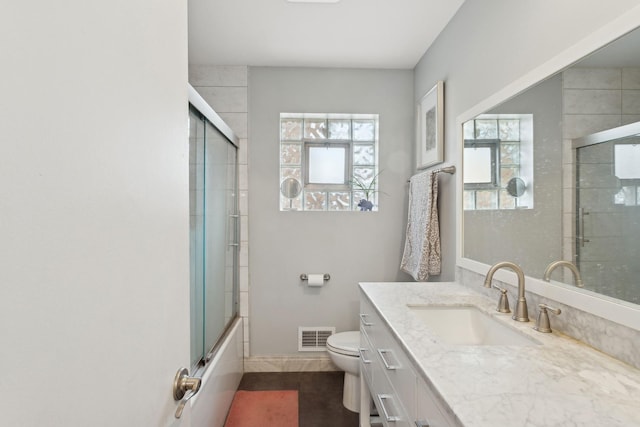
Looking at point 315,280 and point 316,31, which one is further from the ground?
point 316,31

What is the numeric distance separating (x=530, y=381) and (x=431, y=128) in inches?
70.4

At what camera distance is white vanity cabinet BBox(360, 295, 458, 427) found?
89 centimetres

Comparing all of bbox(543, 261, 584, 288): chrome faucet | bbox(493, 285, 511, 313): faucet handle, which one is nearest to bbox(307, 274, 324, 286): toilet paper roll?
bbox(493, 285, 511, 313): faucet handle

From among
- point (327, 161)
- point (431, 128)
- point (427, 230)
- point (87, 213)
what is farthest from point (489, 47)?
point (87, 213)

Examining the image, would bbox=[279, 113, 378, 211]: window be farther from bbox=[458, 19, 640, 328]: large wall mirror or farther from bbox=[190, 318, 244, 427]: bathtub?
bbox=[458, 19, 640, 328]: large wall mirror

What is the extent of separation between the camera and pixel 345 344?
7.41 feet

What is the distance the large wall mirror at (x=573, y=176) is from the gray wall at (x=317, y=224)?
1.16 metres

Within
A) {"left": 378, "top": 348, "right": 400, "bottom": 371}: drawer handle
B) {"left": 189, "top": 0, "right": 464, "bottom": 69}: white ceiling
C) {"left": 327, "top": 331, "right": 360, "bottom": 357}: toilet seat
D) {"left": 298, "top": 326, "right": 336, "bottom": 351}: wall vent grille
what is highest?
{"left": 189, "top": 0, "right": 464, "bottom": 69}: white ceiling

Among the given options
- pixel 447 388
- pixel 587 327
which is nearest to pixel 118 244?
pixel 447 388

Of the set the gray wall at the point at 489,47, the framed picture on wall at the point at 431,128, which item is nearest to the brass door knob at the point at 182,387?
the gray wall at the point at 489,47

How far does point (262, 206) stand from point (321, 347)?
4.06 feet

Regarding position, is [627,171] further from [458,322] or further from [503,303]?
[458,322]

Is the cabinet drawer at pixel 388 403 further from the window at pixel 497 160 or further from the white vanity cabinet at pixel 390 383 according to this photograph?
the window at pixel 497 160

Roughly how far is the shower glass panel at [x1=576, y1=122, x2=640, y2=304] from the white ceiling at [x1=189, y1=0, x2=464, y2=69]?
53.3 inches
